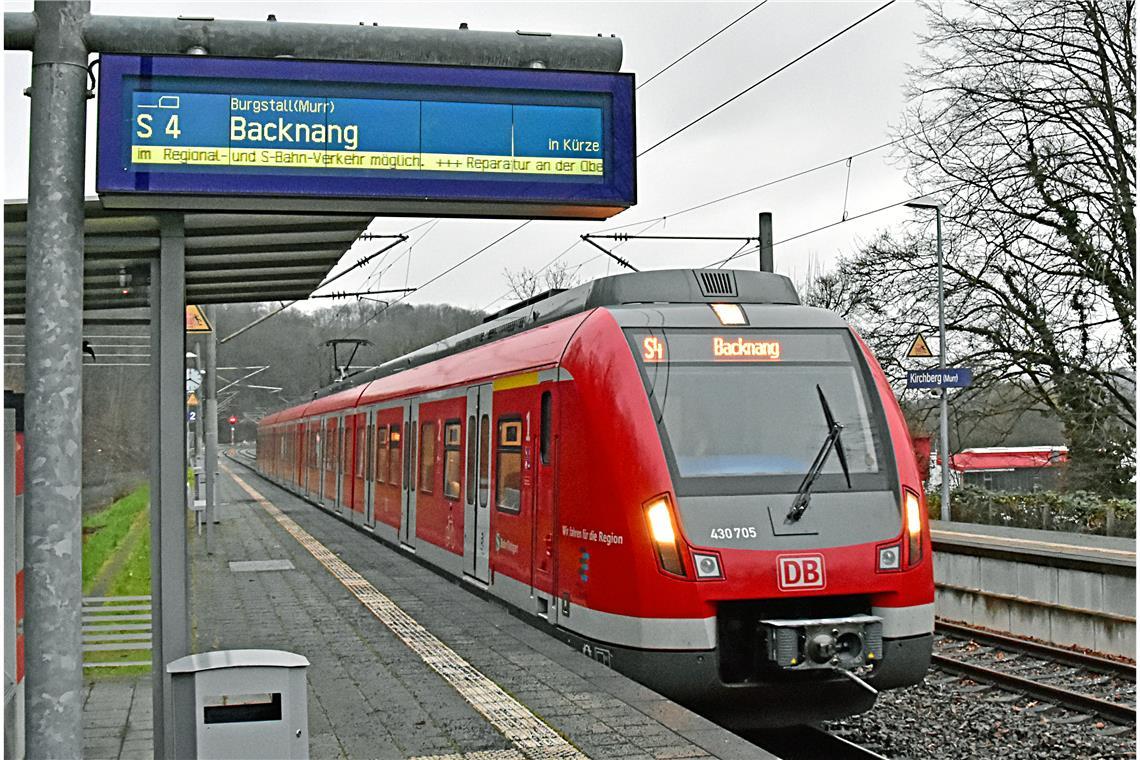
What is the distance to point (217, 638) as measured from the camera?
10375 mm

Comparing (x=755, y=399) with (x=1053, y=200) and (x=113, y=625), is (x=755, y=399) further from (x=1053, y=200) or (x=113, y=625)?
(x=1053, y=200)

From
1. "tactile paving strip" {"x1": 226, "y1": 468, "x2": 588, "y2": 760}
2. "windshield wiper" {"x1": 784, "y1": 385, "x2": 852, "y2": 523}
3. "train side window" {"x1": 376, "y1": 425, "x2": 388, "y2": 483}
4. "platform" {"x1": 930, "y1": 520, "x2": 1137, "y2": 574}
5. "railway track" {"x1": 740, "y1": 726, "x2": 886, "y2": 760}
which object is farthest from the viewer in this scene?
"train side window" {"x1": 376, "y1": 425, "x2": 388, "y2": 483}

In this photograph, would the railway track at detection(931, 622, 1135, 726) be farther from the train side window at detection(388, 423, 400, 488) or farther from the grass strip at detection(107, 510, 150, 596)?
the train side window at detection(388, 423, 400, 488)

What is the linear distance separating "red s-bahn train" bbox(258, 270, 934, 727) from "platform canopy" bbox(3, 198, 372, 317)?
205 cm

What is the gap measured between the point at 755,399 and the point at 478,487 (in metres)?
3.88

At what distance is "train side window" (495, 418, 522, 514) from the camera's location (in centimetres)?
1005

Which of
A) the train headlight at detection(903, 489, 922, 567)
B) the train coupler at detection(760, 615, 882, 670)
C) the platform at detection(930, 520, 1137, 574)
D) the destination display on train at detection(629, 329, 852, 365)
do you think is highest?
the destination display on train at detection(629, 329, 852, 365)

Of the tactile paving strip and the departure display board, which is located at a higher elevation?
the departure display board

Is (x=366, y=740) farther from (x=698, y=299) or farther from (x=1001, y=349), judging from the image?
(x=1001, y=349)

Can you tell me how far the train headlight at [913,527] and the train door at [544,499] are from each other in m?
2.45

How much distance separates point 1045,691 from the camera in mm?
10367

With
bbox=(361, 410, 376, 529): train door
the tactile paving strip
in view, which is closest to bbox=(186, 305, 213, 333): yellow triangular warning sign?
the tactile paving strip

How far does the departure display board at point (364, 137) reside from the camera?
489cm

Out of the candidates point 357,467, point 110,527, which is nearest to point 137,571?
point 110,527
